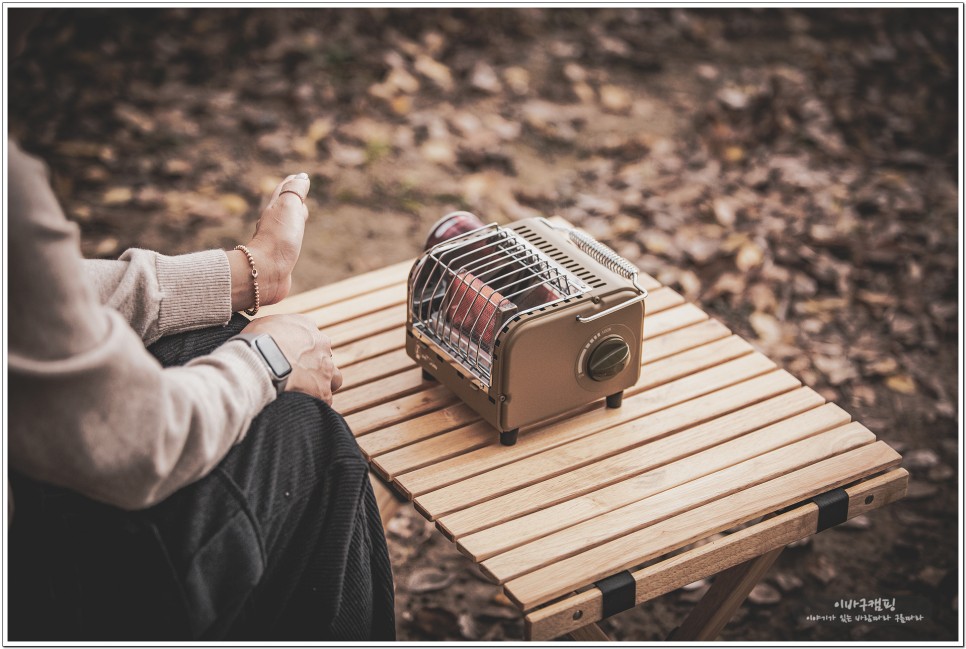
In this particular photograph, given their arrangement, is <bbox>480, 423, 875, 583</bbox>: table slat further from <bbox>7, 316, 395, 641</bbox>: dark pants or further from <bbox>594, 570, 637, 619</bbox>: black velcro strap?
<bbox>7, 316, 395, 641</bbox>: dark pants

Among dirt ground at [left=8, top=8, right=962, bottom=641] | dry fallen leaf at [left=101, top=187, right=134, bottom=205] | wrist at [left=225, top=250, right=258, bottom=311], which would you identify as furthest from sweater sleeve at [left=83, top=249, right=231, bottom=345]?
dry fallen leaf at [left=101, top=187, right=134, bottom=205]

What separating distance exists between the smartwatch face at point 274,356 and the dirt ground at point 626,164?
938 millimetres

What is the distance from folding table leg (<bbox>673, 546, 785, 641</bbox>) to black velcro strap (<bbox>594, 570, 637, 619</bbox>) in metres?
0.30

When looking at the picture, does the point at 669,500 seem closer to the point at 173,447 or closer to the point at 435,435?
the point at 435,435

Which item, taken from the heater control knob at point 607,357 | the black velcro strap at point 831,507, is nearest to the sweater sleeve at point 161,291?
the heater control knob at point 607,357

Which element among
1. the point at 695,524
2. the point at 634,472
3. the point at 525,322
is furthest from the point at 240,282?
the point at 695,524

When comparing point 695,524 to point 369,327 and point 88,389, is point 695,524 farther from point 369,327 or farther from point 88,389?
point 88,389

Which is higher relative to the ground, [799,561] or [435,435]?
[435,435]

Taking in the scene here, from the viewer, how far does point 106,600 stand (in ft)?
4.60

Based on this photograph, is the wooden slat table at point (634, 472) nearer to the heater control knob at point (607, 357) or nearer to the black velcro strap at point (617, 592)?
the black velcro strap at point (617, 592)

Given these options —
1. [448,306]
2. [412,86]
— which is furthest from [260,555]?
[412,86]

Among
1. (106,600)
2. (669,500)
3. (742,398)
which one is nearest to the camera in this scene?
(106,600)

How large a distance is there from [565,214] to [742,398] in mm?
1629

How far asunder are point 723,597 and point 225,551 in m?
0.89
